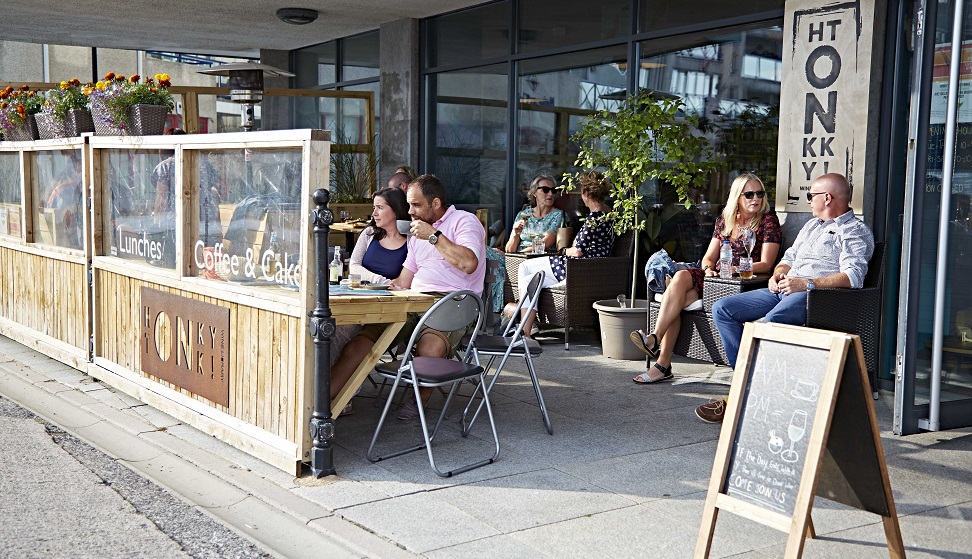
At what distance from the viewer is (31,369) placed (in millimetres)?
6605

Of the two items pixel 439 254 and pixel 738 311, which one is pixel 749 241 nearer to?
pixel 738 311

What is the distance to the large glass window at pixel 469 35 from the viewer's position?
31.2 ft

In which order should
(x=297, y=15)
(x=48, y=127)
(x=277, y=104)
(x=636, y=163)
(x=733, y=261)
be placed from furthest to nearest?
1. (x=277, y=104)
2. (x=297, y=15)
3. (x=48, y=127)
4. (x=636, y=163)
5. (x=733, y=261)

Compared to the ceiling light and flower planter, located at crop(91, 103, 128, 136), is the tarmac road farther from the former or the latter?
the ceiling light

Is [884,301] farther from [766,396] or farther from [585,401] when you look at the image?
[766,396]

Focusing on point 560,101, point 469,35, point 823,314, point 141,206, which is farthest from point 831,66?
point 469,35

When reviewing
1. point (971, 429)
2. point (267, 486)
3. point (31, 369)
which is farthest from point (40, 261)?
point (971, 429)

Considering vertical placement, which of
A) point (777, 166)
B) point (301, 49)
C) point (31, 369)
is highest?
point (301, 49)

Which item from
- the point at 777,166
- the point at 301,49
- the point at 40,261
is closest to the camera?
the point at 777,166

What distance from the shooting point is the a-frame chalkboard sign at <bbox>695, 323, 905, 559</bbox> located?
2.83 metres

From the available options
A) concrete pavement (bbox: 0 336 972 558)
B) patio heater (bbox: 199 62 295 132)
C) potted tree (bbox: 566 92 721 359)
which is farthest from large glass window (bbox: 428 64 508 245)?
concrete pavement (bbox: 0 336 972 558)

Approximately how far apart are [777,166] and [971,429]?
219 centimetres

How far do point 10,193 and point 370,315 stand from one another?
4.84 m

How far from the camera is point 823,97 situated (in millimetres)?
6027
